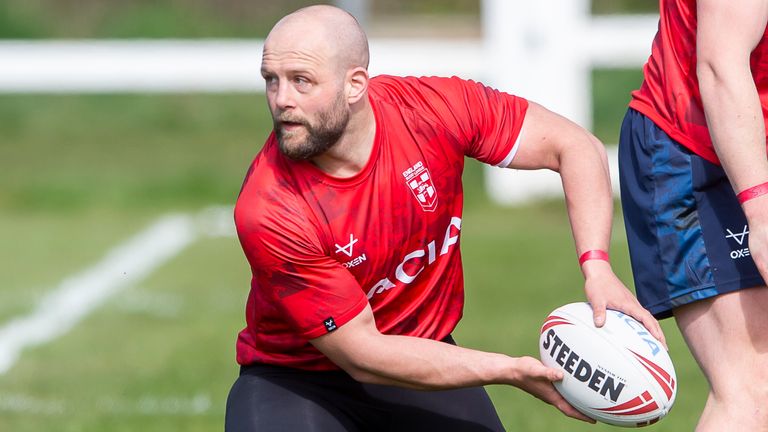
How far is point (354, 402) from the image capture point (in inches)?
183

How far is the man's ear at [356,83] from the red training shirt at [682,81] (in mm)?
885

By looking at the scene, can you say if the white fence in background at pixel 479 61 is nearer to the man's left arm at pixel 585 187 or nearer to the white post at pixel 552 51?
the white post at pixel 552 51

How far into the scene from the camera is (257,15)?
2164 centimetres

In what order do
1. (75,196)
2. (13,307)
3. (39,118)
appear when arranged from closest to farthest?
(13,307) < (75,196) < (39,118)

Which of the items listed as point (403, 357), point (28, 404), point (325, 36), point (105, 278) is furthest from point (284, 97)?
point (105, 278)

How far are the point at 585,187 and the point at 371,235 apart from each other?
73 centimetres

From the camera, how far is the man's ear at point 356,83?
4.24m

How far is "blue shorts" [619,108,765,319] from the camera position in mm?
4090

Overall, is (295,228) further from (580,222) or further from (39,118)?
(39,118)

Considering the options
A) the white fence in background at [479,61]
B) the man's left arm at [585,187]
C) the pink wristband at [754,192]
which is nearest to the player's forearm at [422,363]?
the man's left arm at [585,187]

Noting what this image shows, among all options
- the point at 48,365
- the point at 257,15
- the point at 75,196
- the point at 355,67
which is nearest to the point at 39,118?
the point at 75,196

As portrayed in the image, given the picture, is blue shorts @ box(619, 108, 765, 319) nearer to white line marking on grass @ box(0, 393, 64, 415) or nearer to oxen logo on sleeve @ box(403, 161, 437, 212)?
oxen logo on sleeve @ box(403, 161, 437, 212)

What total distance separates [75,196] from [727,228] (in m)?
9.75

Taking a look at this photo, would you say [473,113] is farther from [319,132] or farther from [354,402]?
[354,402]
